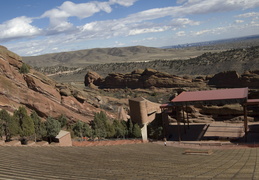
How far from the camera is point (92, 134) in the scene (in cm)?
3053

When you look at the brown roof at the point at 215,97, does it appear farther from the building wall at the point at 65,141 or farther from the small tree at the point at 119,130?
the building wall at the point at 65,141

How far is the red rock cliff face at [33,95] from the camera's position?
3041cm

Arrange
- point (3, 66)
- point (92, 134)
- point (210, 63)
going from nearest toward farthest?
point (92, 134), point (3, 66), point (210, 63)

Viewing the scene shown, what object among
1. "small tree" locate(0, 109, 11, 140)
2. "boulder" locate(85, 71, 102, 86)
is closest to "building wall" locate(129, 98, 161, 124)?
"small tree" locate(0, 109, 11, 140)

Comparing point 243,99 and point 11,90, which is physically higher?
point 11,90

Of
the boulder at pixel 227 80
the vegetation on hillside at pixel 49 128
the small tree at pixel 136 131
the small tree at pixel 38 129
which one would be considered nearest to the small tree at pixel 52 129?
the vegetation on hillside at pixel 49 128

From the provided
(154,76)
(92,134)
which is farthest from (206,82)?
(92,134)

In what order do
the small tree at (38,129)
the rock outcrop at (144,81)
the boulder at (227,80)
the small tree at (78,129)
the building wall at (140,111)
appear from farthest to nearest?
the rock outcrop at (144,81), the boulder at (227,80), the building wall at (140,111), the small tree at (78,129), the small tree at (38,129)

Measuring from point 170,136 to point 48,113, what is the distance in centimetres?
1770

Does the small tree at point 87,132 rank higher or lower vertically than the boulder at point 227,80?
lower

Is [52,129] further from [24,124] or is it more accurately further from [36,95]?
[36,95]

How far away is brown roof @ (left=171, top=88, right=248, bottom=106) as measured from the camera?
28.3m

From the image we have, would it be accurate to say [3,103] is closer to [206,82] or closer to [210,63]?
[206,82]

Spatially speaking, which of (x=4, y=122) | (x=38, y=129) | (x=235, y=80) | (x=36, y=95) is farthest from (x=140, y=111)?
(x=235, y=80)
